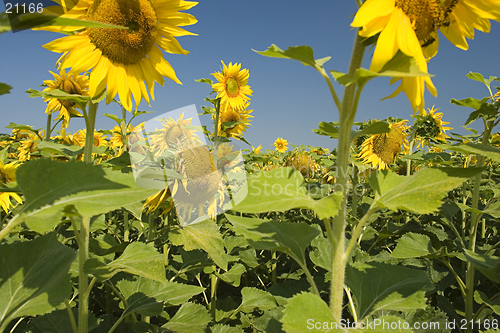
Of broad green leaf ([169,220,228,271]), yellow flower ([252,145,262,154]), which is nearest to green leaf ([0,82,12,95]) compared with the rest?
broad green leaf ([169,220,228,271])

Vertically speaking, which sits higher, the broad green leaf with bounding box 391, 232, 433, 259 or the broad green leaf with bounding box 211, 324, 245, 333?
the broad green leaf with bounding box 391, 232, 433, 259

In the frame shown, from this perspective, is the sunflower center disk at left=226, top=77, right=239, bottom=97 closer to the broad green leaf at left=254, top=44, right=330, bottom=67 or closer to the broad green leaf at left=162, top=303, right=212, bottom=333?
the broad green leaf at left=162, top=303, right=212, bottom=333

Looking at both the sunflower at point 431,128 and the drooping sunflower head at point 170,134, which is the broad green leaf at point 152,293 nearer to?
the drooping sunflower head at point 170,134

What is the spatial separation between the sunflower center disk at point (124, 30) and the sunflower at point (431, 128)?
3.82m

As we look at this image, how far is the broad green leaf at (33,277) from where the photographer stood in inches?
34.5

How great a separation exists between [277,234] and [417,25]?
2.73ft

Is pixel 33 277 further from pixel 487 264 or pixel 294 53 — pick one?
pixel 487 264

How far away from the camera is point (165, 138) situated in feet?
12.0

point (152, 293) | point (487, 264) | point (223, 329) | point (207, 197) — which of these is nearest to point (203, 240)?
point (152, 293)

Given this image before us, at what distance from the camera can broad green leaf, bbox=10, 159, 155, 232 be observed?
2.24 ft

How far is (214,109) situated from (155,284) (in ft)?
7.39

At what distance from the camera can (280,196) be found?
0.91m

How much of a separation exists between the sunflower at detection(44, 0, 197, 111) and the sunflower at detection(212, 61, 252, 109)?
2.45m

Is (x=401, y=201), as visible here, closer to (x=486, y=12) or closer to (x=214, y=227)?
(x=486, y=12)
